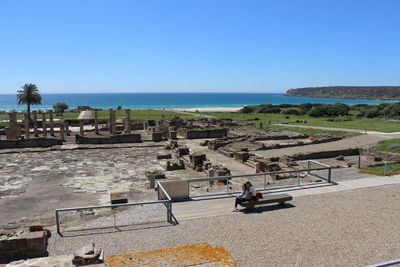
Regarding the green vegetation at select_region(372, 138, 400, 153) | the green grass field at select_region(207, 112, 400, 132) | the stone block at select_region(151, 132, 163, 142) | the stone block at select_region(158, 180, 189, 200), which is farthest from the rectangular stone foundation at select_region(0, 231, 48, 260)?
the green grass field at select_region(207, 112, 400, 132)

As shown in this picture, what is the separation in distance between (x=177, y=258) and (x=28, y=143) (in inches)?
1177

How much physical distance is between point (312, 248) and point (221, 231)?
90.0 inches

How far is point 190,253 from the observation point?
7.28 meters

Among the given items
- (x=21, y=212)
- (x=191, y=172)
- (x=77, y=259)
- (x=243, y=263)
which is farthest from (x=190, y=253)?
(x=191, y=172)

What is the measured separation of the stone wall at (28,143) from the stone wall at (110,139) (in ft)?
7.02

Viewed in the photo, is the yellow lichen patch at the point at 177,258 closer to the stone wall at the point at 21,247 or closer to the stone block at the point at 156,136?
the stone wall at the point at 21,247

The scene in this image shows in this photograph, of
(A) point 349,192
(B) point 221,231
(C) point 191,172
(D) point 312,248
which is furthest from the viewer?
(C) point 191,172

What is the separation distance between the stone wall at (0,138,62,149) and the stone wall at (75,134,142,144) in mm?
2141

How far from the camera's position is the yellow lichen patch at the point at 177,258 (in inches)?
267

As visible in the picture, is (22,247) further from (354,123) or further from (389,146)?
(354,123)

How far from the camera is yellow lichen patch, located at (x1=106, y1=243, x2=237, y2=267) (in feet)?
22.3

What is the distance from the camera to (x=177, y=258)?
7.06m

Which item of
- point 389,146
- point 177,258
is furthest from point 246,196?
point 389,146

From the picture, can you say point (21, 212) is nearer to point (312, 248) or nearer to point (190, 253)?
point (190, 253)
